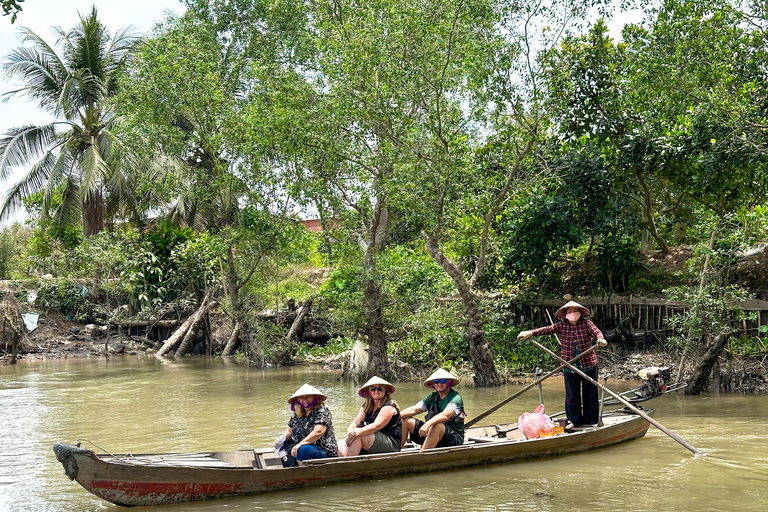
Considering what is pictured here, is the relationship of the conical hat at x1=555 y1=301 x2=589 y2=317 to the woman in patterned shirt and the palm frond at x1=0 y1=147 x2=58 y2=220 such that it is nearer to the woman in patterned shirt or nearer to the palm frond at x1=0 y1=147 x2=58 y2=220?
the woman in patterned shirt

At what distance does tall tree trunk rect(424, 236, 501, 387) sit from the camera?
1458 cm

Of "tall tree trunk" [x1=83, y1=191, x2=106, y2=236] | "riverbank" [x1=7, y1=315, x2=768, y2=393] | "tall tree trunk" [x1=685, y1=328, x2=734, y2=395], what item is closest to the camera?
"tall tree trunk" [x1=685, y1=328, x2=734, y2=395]

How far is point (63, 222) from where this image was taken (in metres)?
27.2

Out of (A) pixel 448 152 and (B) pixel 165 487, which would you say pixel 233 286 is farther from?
(B) pixel 165 487

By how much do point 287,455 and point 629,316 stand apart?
9940 mm

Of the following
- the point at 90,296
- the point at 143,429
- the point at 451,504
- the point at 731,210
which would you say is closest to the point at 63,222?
the point at 90,296

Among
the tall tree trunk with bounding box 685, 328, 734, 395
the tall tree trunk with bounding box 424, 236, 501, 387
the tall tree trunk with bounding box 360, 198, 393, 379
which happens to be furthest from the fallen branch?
the tall tree trunk with bounding box 685, 328, 734, 395

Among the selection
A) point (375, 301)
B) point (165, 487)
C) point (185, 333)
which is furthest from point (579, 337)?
point (185, 333)

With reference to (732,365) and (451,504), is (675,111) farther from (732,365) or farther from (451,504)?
(451,504)

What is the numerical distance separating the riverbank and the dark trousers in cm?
481

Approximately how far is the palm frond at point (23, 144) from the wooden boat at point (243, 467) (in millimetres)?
21742

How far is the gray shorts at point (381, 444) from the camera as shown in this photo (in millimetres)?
7711

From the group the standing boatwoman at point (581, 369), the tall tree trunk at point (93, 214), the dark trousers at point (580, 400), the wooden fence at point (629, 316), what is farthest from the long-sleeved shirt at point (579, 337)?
the tall tree trunk at point (93, 214)

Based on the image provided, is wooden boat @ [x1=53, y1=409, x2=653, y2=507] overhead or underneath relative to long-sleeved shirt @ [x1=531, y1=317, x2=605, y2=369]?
underneath
